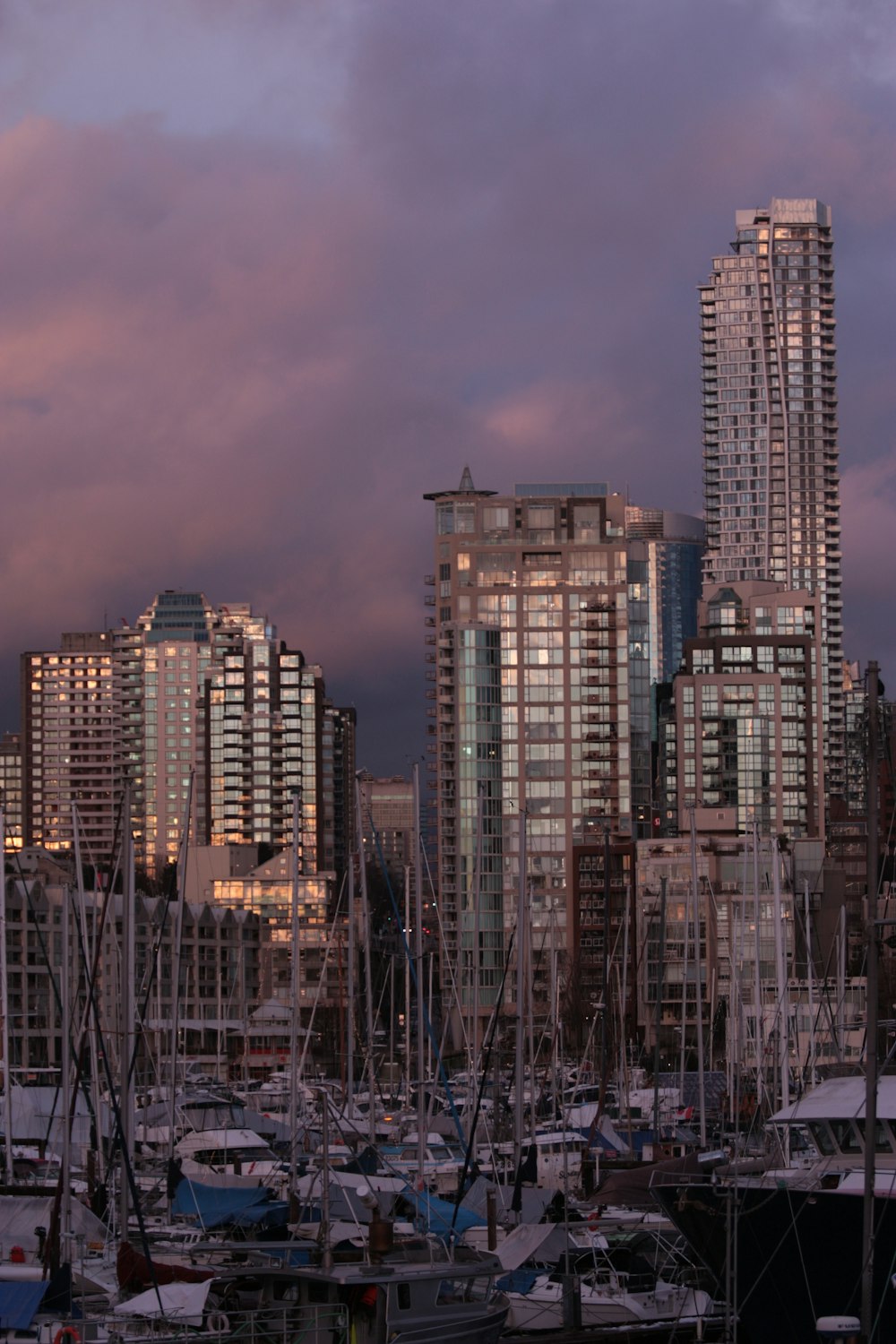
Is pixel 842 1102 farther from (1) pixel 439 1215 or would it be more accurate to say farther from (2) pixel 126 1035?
(2) pixel 126 1035

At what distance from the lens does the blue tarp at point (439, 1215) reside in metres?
44.7

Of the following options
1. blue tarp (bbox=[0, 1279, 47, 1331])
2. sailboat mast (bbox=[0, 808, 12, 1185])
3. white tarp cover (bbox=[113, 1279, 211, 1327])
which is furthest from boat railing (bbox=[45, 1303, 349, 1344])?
sailboat mast (bbox=[0, 808, 12, 1185])

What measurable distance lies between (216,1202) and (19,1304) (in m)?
16.0

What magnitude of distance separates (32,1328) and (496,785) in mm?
143652

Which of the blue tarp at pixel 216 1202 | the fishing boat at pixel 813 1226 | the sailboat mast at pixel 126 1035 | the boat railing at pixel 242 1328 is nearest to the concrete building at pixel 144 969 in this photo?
the blue tarp at pixel 216 1202

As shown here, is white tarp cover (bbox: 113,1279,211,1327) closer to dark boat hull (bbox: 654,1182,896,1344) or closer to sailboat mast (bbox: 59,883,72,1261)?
sailboat mast (bbox: 59,883,72,1261)

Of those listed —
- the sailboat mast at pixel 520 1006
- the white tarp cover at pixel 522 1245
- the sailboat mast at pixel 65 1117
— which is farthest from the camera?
the sailboat mast at pixel 520 1006

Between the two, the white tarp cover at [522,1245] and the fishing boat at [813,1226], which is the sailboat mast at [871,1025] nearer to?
the fishing boat at [813,1226]

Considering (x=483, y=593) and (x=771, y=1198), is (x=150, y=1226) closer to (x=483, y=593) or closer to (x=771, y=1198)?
(x=771, y=1198)

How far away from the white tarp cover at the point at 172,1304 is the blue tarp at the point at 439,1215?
872cm

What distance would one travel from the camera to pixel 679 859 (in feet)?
522

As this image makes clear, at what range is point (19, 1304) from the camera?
34.5 m

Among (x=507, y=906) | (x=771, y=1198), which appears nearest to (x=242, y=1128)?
(x=771, y=1198)

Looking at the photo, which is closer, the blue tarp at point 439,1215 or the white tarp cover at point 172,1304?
the white tarp cover at point 172,1304
